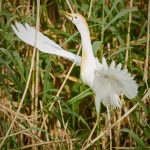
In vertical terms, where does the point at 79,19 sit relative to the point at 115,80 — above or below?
above

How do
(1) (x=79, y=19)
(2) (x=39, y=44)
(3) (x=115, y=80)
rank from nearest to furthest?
(3) (x=115, y=80) → (1) (x=79, y=19) → (2) (x=39, y=44)

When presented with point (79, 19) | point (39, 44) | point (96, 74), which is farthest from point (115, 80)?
point (39, 44)

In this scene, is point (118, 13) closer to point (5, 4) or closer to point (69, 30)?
point (69, 30)

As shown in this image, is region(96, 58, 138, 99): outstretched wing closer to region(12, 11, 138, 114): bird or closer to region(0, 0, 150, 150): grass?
region(12, 11, 138, 114): bird

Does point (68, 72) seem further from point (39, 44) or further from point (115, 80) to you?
point (115, 80)

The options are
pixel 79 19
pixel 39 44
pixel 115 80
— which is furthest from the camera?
pixel 39 44

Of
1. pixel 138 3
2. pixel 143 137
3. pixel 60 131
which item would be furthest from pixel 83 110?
pixel 138 3

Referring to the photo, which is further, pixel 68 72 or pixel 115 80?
pixel 68 72
